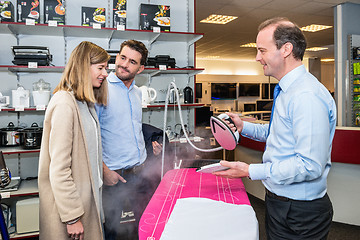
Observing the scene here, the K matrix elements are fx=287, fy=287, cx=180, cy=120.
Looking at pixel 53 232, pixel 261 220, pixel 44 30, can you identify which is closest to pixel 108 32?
pixel 44 30

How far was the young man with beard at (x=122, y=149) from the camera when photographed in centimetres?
203

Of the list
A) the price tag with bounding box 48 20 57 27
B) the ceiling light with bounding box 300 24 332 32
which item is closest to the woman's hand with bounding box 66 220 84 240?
the price tag with bounding box 48 20 57 27

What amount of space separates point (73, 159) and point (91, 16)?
199 cm

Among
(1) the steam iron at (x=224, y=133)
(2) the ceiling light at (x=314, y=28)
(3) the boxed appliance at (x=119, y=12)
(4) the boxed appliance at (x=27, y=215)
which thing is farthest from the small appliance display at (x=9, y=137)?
(2) the ceiling light at (x=314, y=28)

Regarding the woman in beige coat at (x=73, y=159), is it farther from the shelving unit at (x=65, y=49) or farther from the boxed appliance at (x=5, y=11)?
the boxed appliance at (x=5, y=11)

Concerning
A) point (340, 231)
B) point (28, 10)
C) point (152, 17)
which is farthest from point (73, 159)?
point (340, 231)

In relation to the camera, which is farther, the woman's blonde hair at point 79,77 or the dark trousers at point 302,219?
the woman's blonde hair at point 79,77

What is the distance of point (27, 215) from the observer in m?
2.65

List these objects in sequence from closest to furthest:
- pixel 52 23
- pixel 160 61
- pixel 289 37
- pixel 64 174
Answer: pixel 289 37
pixel 64 174
pixel 52 23
pixel 160 61

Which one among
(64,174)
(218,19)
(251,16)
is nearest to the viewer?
(64,174)

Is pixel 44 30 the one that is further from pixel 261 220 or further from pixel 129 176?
pixel 261 220

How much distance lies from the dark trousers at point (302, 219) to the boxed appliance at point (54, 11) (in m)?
2.64

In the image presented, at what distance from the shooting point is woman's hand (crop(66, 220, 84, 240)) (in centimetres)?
146

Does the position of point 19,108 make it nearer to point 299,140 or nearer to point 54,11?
point 54,11
